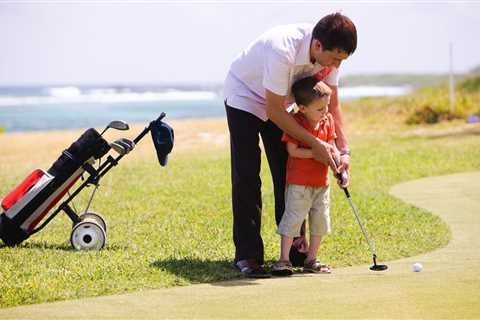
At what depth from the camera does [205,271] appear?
22.9 feet

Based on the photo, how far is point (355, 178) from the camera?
12805 mm

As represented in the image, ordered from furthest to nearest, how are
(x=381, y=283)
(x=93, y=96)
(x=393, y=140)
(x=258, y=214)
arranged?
(x=93, y=96), (x=393, y=140), (x=258, y=214), (x=381, y=283)

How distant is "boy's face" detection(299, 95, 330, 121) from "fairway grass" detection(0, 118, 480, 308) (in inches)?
48.7

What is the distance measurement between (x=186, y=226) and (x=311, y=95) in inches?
121

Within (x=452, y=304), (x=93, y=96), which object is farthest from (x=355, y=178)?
(x=93, y=96)

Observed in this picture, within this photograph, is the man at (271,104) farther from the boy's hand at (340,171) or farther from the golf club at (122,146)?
the golf club at (122,146)

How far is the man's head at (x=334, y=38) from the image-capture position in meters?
6.30

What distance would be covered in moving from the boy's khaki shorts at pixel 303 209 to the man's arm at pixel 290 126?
33 cm

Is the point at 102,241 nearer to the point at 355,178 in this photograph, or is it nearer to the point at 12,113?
the point at 355,178

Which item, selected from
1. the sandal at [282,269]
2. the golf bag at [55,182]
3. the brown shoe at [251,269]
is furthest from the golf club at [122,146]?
the sandal at [282,269]

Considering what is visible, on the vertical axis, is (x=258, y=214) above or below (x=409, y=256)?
above

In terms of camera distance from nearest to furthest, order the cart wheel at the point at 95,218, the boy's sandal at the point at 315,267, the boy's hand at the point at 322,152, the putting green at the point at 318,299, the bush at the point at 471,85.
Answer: the putting green at the point at 318,299 < the boy's hand at the point at 322,152 < the boy's sandal at the point at 315,267 < the cart wheel at the point at 95,218 < the bush at the point at 471,85

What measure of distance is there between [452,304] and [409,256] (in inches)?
78.1

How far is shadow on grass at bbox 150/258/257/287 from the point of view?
21.8 ft
